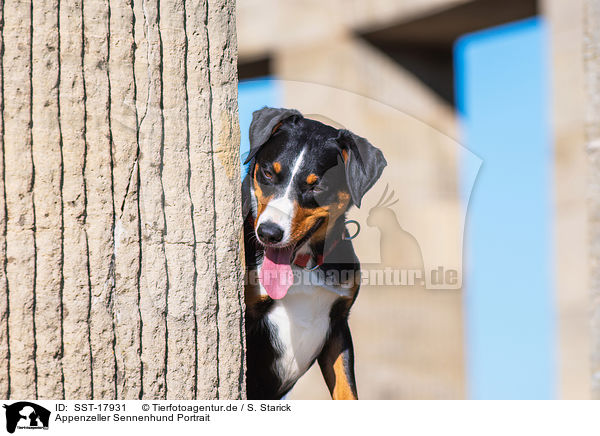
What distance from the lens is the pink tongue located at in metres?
1.96

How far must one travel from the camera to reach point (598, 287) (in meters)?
5.04

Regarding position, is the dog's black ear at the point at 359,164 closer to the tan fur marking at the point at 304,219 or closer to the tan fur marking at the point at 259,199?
the tan fur marking at the point at 304,219

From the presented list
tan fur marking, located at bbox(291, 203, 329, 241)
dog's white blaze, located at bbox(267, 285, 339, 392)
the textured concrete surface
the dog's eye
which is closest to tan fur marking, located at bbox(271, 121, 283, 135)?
the dog's eye

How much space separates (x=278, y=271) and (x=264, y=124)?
374 mm

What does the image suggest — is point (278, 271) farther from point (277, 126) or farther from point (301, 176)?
point (277, 126)

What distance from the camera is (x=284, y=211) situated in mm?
1880

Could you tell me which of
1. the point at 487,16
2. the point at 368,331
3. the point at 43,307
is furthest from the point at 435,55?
the point at 43,307

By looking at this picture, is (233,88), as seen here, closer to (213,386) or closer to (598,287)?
(213,386)

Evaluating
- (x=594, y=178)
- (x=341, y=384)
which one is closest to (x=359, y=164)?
(x=341, y=384)
